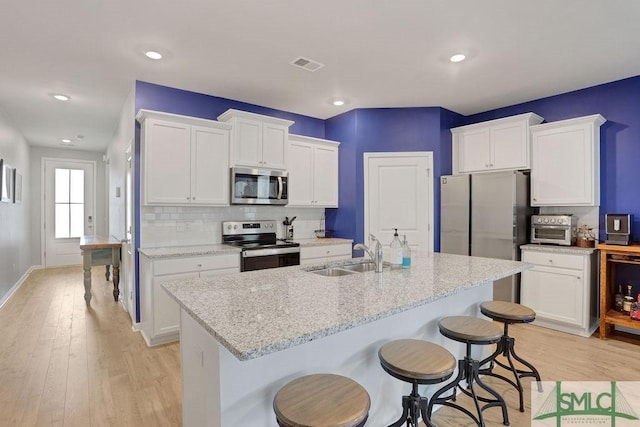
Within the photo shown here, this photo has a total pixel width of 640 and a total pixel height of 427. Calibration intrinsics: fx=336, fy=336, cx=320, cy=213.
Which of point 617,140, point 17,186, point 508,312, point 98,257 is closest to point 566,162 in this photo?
point 617,140

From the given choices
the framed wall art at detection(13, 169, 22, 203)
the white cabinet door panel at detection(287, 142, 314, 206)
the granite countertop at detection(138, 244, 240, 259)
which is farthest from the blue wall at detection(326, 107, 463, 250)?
the framed wall art at detection(13, 169, 22, 203)

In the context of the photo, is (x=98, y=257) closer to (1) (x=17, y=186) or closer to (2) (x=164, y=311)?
(2) (x=164, y=311)

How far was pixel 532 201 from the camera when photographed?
13.0ft

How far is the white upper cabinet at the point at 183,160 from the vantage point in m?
3.30

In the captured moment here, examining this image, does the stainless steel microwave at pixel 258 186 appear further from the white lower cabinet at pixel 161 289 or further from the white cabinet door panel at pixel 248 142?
the white lower cabinet at pixel 161 289

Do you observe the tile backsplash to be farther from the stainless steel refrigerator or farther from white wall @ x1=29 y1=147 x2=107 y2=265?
white wall @ x1=29 y1=147 x2=107 y2=265

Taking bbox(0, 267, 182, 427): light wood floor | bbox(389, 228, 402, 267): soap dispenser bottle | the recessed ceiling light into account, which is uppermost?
the recessed ceiling light

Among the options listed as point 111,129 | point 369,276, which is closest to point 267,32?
point 369,276

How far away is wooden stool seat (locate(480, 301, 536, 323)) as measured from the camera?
2.21 metres

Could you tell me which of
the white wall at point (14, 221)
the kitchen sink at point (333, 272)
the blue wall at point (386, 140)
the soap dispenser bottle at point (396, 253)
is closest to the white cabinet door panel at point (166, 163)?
the kitchen sink at point (333, 272)

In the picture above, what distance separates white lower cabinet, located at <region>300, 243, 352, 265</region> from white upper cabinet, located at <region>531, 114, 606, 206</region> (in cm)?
232

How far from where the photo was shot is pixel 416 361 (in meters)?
1.54

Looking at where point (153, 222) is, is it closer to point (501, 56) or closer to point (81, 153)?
point (501, 56)

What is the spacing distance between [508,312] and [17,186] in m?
7.00
